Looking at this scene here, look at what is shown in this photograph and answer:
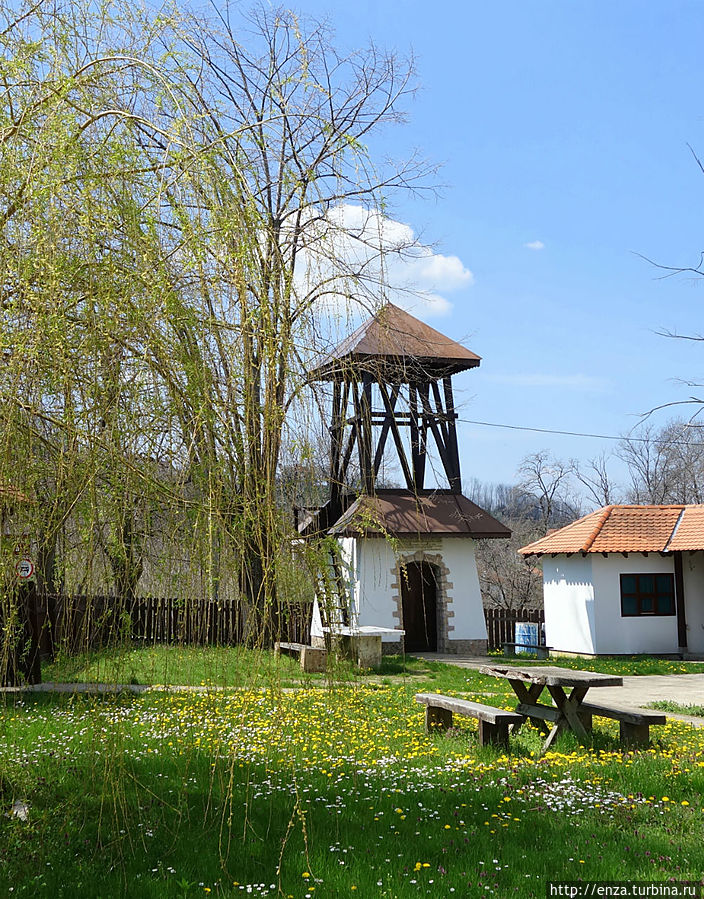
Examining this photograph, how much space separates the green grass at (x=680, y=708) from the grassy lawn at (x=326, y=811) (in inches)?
115

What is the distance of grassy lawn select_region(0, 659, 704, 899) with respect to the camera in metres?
3.93

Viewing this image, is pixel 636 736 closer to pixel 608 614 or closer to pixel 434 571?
pixel 434 571

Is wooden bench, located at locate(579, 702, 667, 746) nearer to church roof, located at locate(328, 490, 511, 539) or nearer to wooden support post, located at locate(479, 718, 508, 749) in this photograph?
wooden support post, located at locate(479, 718, 508, 749)

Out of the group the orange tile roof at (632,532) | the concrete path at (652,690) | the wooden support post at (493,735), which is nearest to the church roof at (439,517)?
the orange tile roof at (632,532)

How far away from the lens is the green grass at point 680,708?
1026cm

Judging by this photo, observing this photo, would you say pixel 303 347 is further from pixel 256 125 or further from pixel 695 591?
pixel 695 591

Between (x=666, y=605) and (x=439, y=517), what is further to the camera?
(x=666, y=605)

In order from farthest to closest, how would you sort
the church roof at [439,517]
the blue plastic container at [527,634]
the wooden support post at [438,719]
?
the blue plastic container at [527,634], the church roof at [439,517], the wooden support post at [438,719]

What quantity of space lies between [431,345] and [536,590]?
661 inches

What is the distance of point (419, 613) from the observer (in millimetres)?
19953

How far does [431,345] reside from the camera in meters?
18.1

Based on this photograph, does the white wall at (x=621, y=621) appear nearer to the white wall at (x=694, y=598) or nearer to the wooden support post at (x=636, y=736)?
the white wall at (x=694, y=598)

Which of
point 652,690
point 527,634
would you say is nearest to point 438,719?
point 652,690

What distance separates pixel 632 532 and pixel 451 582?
457cm
